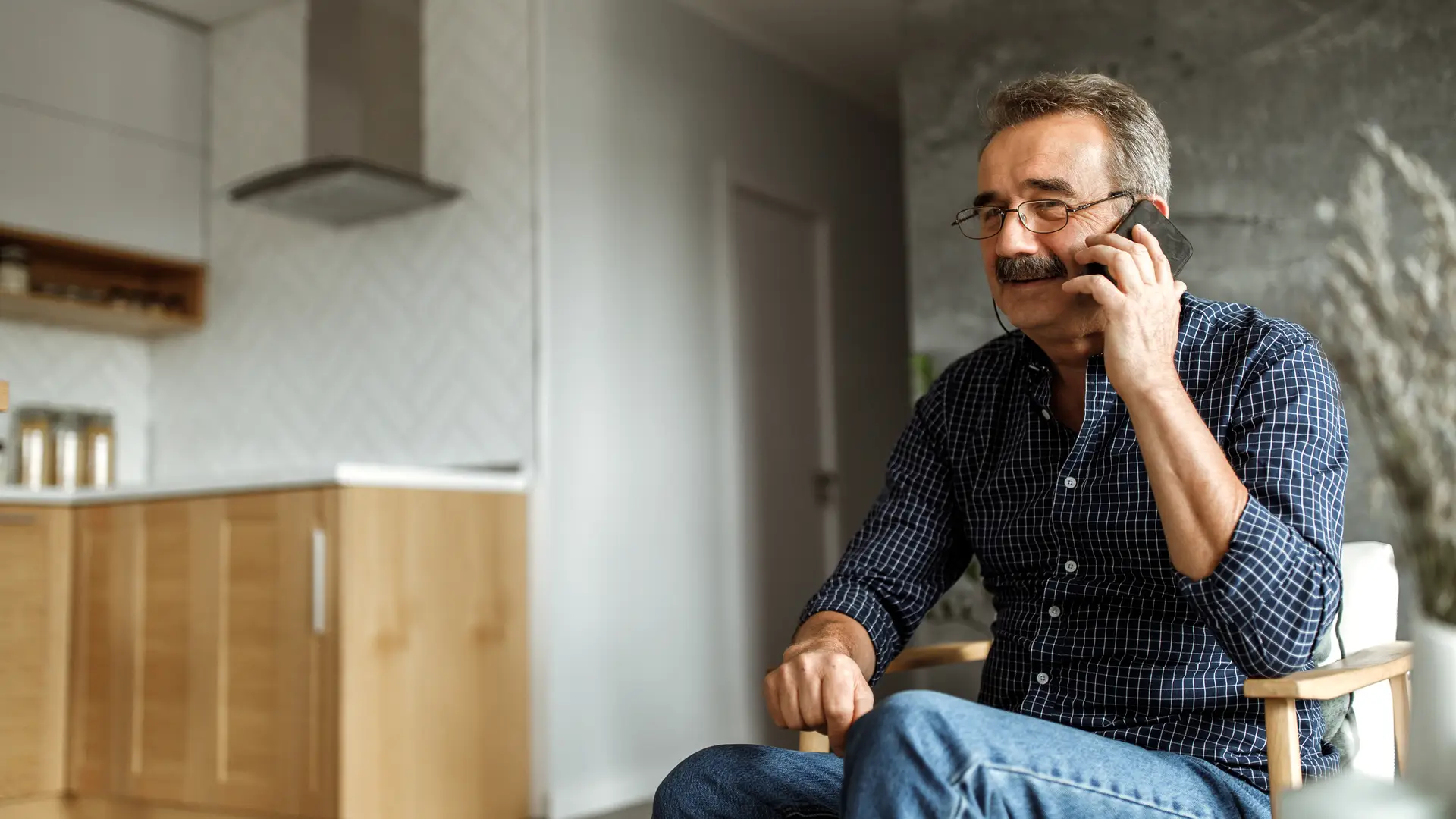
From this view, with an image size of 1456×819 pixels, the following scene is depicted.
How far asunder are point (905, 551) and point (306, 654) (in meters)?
1.70

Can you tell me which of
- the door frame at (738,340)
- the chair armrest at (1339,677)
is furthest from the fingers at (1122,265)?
the door frame at (738,340)

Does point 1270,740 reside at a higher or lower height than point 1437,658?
lower

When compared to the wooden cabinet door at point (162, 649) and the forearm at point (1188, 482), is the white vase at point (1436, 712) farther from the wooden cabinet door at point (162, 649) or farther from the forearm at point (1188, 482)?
the wooden cabinet door at point (162, 649)

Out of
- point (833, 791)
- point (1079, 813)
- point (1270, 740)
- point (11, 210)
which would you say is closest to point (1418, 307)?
point (1079, 813)

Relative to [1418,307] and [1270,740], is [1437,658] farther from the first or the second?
[1270,740]

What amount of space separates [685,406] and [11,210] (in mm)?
2010

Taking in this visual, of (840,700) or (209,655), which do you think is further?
(209,655)

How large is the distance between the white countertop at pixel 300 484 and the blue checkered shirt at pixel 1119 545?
157cm

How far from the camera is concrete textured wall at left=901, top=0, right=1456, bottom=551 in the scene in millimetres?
2730

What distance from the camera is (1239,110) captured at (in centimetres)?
292

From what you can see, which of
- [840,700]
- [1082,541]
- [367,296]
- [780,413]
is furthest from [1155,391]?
[780,413]

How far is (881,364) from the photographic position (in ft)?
16.5

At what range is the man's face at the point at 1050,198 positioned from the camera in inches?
56.9

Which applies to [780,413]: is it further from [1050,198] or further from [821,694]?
[821,694]
